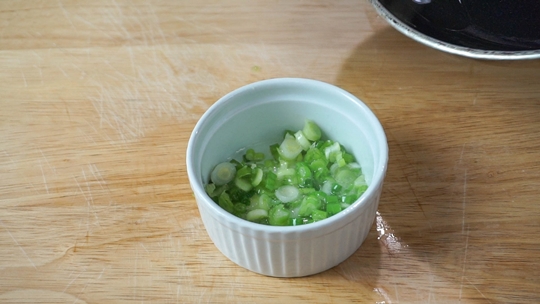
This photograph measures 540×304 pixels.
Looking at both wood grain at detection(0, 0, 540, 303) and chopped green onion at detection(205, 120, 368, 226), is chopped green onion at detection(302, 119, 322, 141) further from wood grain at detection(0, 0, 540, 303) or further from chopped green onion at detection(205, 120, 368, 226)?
wood grain at detection(0, 0, 540, 303)

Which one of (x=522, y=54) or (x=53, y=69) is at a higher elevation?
(x=522, y=54)

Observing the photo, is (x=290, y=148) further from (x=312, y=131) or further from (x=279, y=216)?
(x=279, y=216)

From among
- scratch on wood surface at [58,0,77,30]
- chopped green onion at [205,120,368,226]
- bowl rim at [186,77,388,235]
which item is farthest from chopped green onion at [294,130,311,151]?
scratch on wood surface at [58,0,77,30]

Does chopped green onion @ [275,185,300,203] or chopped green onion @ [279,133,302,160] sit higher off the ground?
chopped green onion @ [279,133,302,160]

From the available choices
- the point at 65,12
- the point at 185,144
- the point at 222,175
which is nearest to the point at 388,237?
the point at 222,175

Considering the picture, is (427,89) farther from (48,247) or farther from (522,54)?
(48,247)

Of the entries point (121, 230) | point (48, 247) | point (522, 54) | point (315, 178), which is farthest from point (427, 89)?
point (48, 247)
